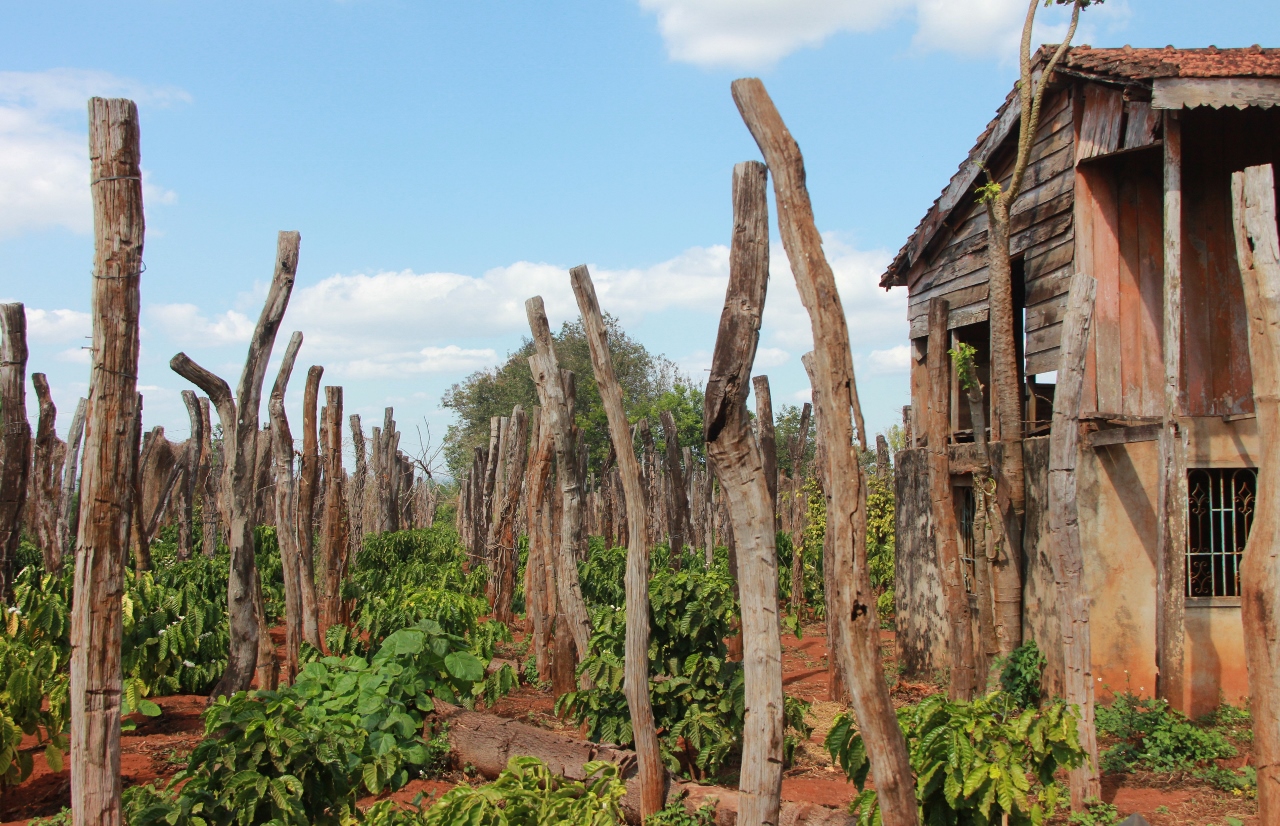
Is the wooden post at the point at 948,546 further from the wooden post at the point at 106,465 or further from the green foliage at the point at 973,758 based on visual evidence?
the wooden post at the point at 106,465

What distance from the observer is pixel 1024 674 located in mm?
8852

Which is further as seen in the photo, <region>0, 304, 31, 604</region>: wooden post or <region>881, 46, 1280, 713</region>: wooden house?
<region>881, 46, 1280, 713</region>: wooden house

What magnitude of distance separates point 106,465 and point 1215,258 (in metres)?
9.20

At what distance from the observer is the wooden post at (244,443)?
702cm

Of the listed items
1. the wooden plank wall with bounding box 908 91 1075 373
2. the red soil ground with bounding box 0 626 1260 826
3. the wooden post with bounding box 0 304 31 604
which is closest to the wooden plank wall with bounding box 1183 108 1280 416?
the wooden plank wall with bounding box 908 91 1075 373

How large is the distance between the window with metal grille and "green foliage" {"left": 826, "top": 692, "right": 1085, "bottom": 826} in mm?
4691

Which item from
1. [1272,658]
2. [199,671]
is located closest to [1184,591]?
[1272,658]

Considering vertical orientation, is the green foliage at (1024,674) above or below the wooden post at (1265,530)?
below

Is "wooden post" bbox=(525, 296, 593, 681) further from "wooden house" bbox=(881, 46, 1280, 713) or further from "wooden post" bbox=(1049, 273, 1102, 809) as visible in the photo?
"wooden house" bbox=(881, 46, 1280, 713)

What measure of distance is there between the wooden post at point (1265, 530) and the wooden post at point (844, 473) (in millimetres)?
2275

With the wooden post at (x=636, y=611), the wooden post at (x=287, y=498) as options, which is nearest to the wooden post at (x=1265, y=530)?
the wooden post at (x=636, y=611)

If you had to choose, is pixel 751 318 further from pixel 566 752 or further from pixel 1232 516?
pixel 1232 516

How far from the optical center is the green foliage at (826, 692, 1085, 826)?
4125 mm

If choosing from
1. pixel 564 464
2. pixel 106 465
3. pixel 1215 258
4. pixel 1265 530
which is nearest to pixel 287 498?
pixel 564 464
